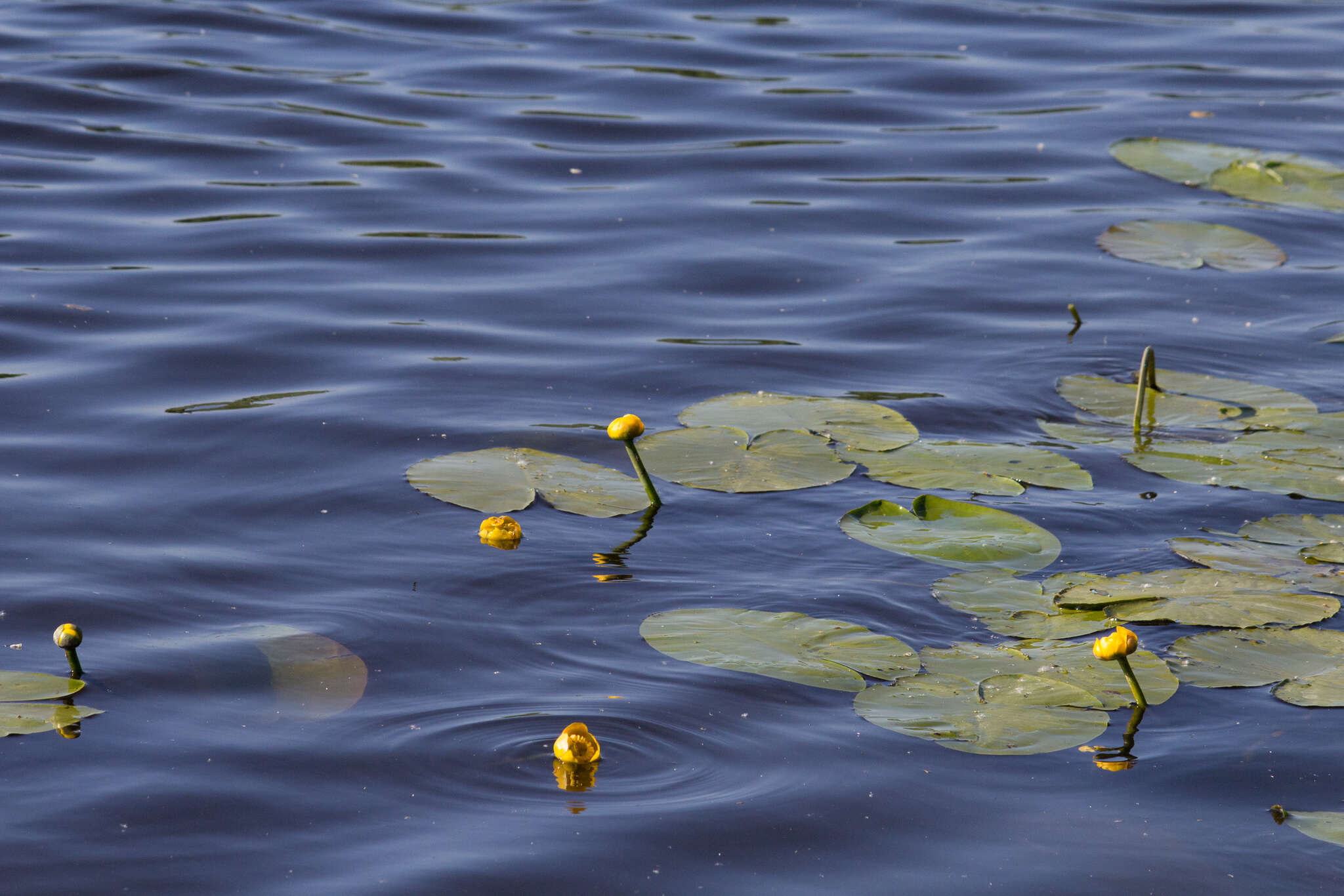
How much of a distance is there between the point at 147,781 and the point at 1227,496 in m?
2.24

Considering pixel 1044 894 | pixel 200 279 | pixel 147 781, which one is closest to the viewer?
pixel 1044 894

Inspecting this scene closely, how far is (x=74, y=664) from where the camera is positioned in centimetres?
233

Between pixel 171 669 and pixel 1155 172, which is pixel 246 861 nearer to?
pixel 171 669

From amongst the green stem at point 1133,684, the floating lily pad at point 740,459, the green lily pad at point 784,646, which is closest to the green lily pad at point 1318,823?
the green stem at point 1133,684

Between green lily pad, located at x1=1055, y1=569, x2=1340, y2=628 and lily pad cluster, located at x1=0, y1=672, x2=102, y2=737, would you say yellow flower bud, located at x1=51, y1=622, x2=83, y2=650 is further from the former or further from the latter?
green lily pad, located at x1=1055, y1=569, x2=1340, y2=628

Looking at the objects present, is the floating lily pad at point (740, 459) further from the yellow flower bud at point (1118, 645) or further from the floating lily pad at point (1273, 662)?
the yellow flower bud at point (1118, 645)

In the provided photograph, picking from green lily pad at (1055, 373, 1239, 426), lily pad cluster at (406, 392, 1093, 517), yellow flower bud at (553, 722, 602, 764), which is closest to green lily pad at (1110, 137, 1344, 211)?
green lily pad at (1055, 373, 1239, 426)

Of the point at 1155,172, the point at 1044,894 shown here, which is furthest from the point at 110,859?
the point at 1155,172

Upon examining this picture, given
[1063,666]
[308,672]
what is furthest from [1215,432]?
[308,672]

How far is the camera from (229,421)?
11.3 feet

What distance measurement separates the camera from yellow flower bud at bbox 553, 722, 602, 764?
84.7 inches

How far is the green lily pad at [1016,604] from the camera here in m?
2.53

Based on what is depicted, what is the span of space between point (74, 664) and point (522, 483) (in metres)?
1.05

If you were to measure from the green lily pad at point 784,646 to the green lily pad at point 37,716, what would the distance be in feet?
3.10
